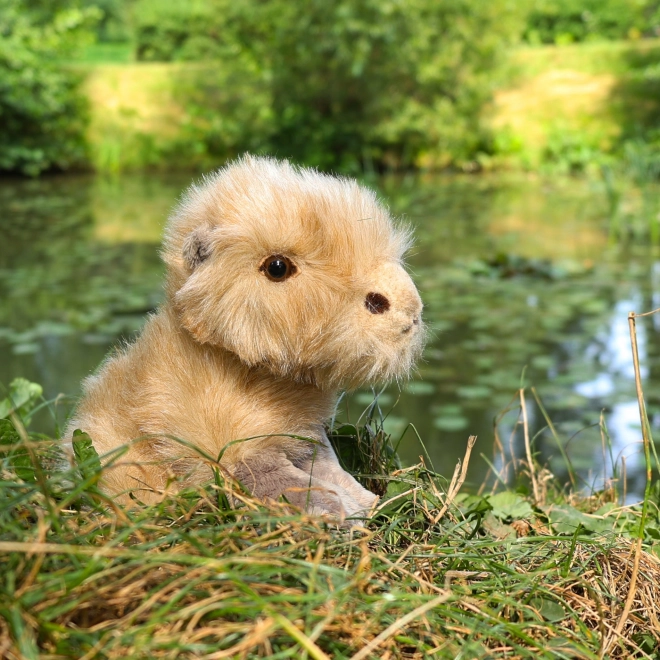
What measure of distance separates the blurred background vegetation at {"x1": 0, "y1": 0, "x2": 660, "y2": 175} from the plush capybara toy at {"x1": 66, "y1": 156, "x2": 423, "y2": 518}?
10.4m

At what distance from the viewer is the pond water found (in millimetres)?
3494

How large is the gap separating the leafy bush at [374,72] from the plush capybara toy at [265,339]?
1038 centimetres

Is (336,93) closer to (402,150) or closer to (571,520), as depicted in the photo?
(402,150)

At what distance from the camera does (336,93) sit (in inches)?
479

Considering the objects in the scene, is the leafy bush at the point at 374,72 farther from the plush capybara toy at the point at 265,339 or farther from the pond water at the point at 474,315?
the plush capybara toy at the point at 265,339

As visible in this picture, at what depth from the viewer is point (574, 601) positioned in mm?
1210

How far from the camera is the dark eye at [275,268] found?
1.22 m

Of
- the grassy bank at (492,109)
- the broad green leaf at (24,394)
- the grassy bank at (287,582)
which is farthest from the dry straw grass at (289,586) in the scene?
the grassy bank at (492,109)

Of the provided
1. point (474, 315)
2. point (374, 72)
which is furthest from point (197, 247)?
point (374, 72)

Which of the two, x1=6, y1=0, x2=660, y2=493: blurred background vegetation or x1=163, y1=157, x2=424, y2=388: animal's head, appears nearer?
x1=163, y1=157, x2=424, y2=388: animal's head

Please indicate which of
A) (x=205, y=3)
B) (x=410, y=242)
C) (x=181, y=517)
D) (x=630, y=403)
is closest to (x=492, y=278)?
(x=630, y=403)

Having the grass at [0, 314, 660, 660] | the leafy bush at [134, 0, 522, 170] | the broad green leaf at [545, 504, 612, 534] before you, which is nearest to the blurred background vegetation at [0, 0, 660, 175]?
the leafy bush at [134, 0, 522, 170]

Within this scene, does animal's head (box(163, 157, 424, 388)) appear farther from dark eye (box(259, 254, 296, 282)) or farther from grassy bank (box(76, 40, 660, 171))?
grassy bank (box(76, 40, 660, 171))

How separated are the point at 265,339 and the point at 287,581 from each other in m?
0.38
